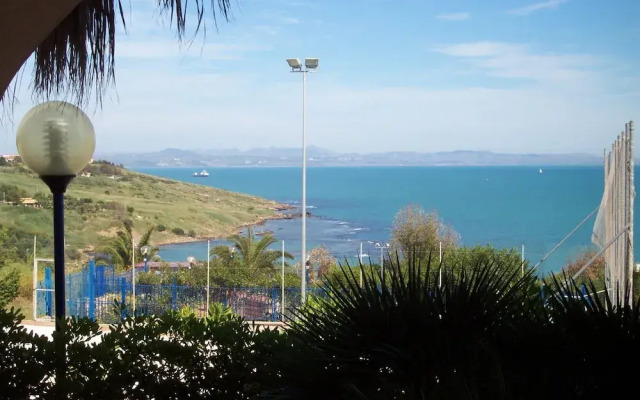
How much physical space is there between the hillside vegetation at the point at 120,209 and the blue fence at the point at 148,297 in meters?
16.0

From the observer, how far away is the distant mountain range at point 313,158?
3971 inches

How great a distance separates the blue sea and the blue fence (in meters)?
24.2

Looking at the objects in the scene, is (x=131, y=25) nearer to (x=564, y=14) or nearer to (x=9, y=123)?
(x=9, y=123)

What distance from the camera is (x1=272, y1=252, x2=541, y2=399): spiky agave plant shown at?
1772 mm

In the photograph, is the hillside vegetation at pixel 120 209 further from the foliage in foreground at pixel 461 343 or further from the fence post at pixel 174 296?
the foliage in foreground at pixel 461 343

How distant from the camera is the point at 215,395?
8.71 ft

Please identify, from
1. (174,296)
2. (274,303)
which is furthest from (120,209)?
(274,303)

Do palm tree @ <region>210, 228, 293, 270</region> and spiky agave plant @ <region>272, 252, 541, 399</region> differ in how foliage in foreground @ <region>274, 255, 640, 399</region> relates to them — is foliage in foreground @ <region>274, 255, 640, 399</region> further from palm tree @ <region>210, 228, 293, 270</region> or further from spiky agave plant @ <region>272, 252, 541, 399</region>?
palm tree @ <region>210, 228, 293, 270</region>

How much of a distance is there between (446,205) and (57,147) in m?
100

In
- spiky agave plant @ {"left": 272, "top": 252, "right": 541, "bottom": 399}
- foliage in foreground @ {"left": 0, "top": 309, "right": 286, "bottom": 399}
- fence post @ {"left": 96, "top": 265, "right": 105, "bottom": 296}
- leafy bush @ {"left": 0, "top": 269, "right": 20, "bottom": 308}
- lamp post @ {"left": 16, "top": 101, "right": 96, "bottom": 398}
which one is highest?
lamp post @ {"left": 16, "top": 101, "right": 96, "bottom": 398}

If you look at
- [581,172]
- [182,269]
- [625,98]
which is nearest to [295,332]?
[182,269]

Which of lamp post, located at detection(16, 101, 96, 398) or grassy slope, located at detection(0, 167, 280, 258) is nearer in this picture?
lamp post, located at detection(16, 101, 96, 398)

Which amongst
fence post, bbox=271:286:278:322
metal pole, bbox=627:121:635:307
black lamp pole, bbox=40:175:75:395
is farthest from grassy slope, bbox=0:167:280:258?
black lamp pole, bbox=40:175:75:395

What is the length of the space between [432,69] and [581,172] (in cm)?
5744
